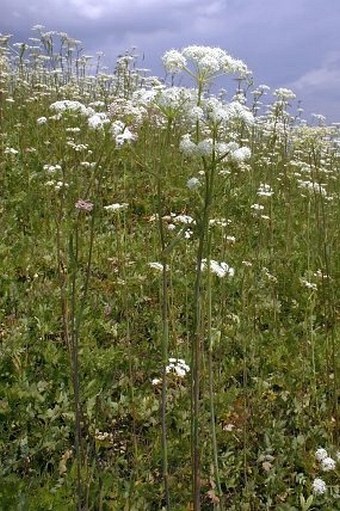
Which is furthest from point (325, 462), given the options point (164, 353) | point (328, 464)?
point (164, 353)

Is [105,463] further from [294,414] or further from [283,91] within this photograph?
[283,91]

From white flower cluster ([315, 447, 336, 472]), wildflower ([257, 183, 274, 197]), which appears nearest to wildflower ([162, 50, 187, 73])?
white flower cluster ([315, 447, 336, 472])

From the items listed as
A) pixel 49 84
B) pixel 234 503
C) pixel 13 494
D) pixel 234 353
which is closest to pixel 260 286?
pixel 234 353

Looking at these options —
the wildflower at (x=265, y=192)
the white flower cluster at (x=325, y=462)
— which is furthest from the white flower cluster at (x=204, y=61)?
the wildflower at (x=265, y=192)

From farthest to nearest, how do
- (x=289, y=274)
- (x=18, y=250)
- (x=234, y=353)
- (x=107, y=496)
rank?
(x=289, y=274) < (x=18, y=250) < (x=234, y=353) < (x=107, y=496)

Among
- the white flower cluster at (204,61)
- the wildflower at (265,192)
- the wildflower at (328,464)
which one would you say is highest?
the white flower cluster at (204,61)

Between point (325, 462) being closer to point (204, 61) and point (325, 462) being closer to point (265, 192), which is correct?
point (204, 61)

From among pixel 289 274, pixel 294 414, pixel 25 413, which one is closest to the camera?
pixel 25 413

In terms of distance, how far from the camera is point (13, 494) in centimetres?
253

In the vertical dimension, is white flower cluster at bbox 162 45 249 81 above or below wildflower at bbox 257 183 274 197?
above

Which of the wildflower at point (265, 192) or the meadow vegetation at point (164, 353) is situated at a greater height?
the wildflower at point (265, 192)

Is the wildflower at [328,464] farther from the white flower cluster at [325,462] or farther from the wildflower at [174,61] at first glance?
the wildflower at [174,61]

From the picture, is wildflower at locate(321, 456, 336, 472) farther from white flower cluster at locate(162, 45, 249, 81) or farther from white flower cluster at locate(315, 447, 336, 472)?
white flower cluster at locate(162, 45, 249, 81)

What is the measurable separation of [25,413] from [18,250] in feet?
6.41
